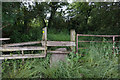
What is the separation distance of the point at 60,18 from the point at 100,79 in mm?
6784

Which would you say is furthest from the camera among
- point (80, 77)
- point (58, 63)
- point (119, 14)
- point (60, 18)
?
point (60, 18)

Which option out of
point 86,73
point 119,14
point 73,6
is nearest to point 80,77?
point 86,73

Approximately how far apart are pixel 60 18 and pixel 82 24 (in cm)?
201

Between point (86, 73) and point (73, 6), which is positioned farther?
point (73, 6)

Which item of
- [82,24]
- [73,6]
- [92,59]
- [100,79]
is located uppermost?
[73,6]

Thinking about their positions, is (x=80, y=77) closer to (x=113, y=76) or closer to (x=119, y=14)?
(x=113, y=76)

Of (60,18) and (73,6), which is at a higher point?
(73,6)

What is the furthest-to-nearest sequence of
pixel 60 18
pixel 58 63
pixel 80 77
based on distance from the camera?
1. pixel 60 18
2. pixel 58 63
3. pixel 80 77

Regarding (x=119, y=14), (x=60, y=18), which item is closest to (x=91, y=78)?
(x=119, y=14)

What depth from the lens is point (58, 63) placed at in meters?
3.99

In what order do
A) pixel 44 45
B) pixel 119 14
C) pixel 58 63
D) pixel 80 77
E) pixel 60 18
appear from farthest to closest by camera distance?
1. pixel 60 18
2. pixel 119 14
3. pixel 44 45
4. pixel 58 63
5. pixel 80 77

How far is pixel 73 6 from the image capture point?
9719 millimetres

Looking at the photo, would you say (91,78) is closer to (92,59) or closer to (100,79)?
(100,79)

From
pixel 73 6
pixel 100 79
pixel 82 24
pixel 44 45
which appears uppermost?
pixel 73 6
